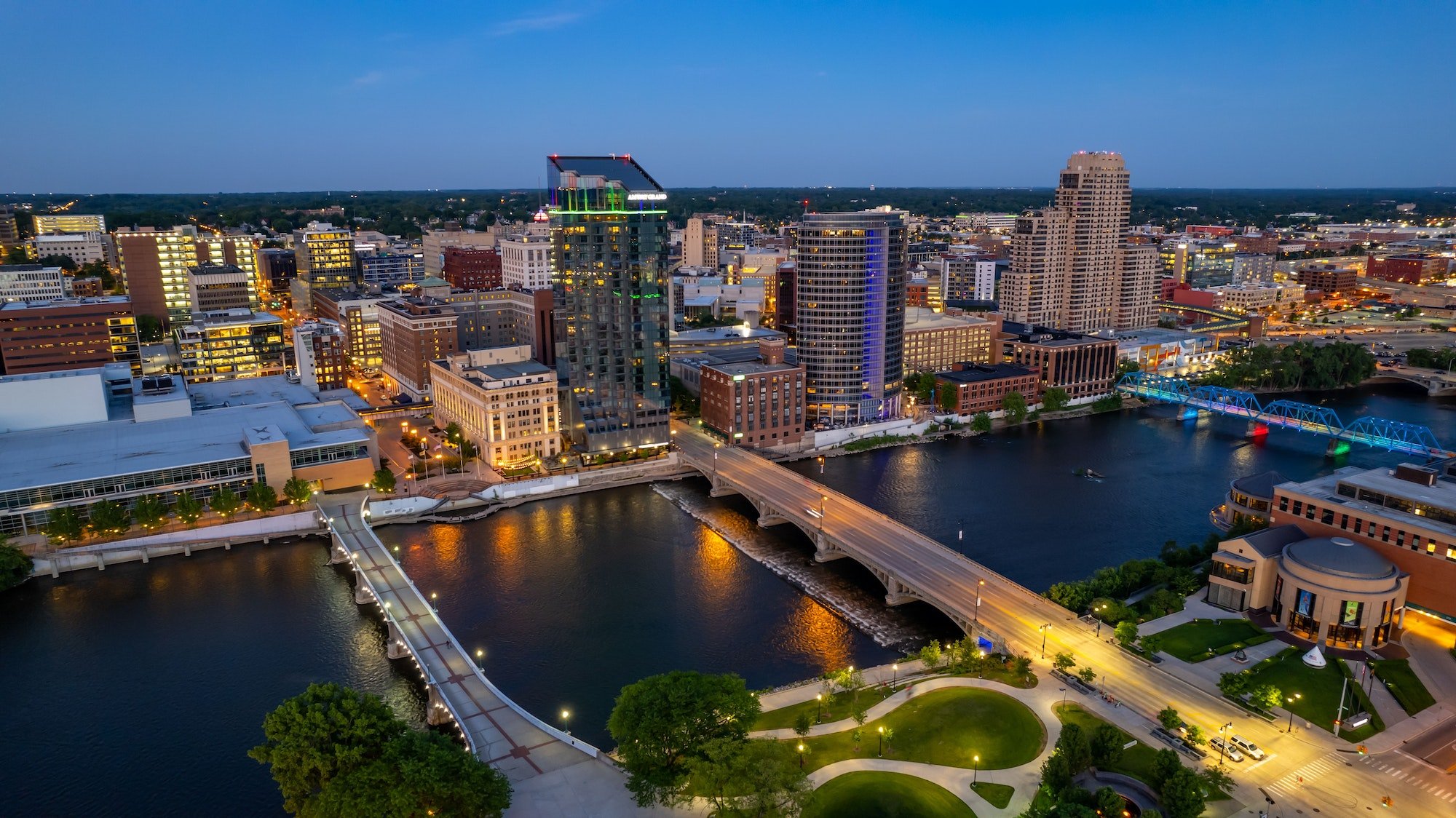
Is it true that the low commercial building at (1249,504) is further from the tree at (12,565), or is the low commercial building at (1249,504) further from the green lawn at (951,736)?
the tree at (12,565)

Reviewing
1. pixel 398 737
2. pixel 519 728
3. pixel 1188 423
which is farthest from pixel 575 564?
pixel 1188 423

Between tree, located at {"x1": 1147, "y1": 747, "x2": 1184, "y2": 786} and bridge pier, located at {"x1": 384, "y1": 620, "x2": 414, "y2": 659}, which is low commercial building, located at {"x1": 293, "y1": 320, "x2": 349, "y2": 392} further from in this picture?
tree, located at {"x1": 1147, "y1": 747, "x2": 1184, "y2": 786}

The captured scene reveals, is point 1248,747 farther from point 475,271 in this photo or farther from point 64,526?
point 475,271

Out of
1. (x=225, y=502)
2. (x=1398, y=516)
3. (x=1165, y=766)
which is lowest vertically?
(x=225, y=502)

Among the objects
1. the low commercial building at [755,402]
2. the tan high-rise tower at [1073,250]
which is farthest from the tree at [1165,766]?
the tan high-rise tower at [1073,250]

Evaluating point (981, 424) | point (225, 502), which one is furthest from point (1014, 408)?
point (225, 502)

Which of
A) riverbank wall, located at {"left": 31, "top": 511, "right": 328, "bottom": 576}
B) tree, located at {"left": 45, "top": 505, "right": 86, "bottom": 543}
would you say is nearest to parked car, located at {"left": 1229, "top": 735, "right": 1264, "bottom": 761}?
riverbank wall, located at {"left": 31, "top": 511, "right": 328, "bottom": 576}
